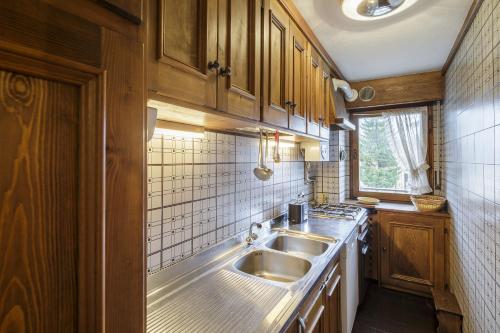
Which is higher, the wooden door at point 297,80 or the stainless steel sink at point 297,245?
the wooden door at point 297,80

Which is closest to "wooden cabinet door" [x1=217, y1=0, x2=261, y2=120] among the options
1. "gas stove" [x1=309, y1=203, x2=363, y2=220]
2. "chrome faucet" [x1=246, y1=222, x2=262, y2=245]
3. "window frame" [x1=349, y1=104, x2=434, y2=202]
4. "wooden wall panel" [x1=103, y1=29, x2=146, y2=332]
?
"wooden wall panel" [x1=103, y1=29, x2=146, y2=332]

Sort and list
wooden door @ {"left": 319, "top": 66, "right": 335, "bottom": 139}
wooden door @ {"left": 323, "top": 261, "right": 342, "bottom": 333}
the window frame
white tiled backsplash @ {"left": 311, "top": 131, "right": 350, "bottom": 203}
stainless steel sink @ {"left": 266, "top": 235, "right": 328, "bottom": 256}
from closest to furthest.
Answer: wooden door @ {"left": 323, "top": 261, "right": 342, "bottom": 333} < stainless steel sink @ {"left": 266, "top": 235, "right": 328, "bottom": 256} < wooden door @ {"left": 319, "top": 66, "right": 335, "bottom": 139} < the window frame < white tiled backsplash @ {"left": 311, "top": 131, "right": 350, "bottom": 203}

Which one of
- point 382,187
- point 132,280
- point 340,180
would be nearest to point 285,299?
point 132,280

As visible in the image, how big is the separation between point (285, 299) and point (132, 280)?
69cm

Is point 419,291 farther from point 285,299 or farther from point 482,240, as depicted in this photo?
point 285,299

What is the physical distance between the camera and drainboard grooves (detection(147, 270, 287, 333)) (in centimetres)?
79

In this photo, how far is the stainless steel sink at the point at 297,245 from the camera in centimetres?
162

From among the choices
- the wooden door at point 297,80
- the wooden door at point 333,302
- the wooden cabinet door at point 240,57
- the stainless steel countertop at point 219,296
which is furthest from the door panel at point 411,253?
the wooden cabinet door at point 240,57

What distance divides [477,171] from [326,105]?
1.08 m

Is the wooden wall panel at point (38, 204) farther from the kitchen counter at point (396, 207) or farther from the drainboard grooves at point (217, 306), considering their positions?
the kitchen counter at point (396, 207)

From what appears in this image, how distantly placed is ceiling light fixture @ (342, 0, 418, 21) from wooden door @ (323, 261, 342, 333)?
1.50 meters

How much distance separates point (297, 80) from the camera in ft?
4.80

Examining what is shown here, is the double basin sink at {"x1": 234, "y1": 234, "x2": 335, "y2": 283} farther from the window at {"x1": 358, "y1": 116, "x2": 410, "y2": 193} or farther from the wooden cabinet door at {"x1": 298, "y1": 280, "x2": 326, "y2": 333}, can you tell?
the window at {"x1": 358, "y1": 116, "x2": 410, "y2": 193}

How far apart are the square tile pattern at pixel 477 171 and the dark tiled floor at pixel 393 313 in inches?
13.9
